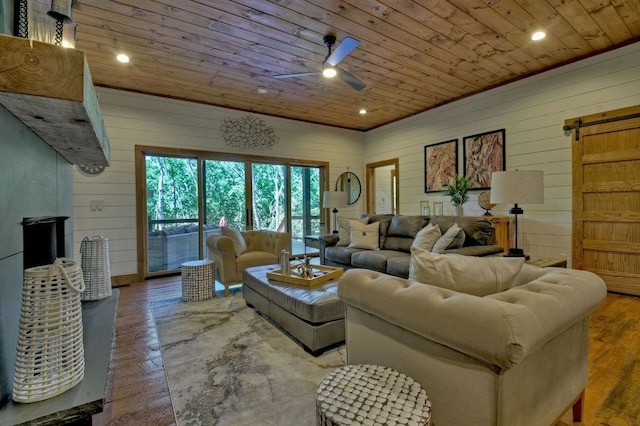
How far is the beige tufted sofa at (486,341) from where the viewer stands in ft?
3.18

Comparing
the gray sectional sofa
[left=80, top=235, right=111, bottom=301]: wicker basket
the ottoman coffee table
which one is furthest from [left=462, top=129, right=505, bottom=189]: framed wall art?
[left=80, top=235, right=111, bottom=301]: wicker basket

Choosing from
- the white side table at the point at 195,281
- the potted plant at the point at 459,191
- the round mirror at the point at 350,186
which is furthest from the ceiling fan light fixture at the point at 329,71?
the round mirror at the point at 350,186

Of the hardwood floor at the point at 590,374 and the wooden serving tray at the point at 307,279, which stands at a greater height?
the wooden serving tray at the point at 307,279

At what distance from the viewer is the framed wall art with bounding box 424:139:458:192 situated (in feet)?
17.3

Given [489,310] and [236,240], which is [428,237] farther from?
[489,310]

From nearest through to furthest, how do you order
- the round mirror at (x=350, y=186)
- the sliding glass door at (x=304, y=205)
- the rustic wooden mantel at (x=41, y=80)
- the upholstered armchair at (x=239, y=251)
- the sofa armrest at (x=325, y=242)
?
the rustic wooden mantel at (x=41, y=80) < the upholstered armchair at (x=239, y=251) < the sofa armrest at (x=325, y=242) < the sliding glass door at (x=304, y=205) < the round mirror at (x=350, y=186)

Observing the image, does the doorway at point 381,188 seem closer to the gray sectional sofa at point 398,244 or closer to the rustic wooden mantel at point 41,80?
the gray sectional sofa at point 398,244

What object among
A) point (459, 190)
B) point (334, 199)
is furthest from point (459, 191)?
point (334, 199)

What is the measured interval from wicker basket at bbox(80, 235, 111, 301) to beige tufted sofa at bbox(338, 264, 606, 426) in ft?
7.01

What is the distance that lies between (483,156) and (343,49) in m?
3.22

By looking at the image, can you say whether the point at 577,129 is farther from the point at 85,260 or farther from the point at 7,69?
the point at 85,260

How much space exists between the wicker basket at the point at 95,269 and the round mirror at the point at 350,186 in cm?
497

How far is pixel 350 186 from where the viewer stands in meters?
7.01

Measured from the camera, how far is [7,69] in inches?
36.2
